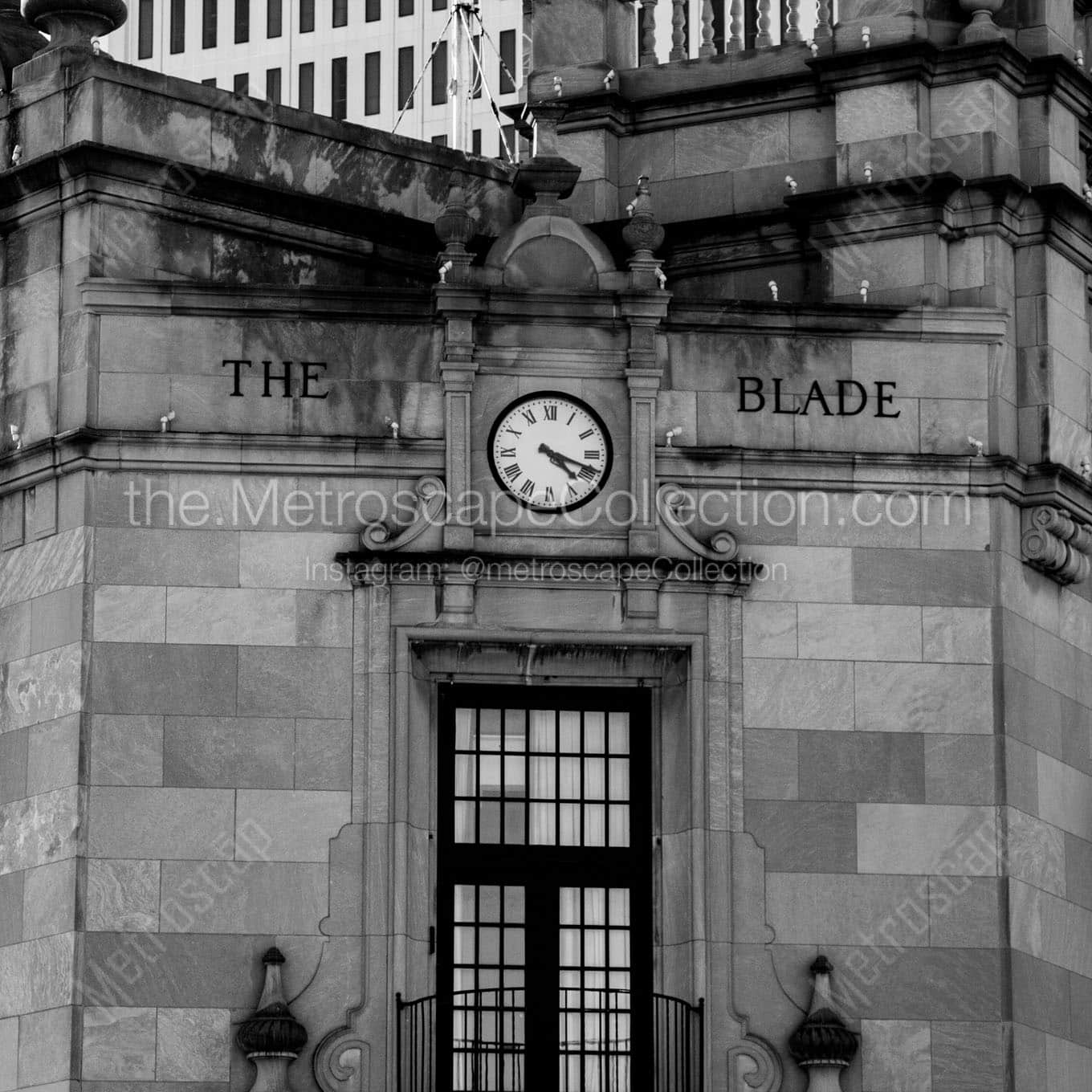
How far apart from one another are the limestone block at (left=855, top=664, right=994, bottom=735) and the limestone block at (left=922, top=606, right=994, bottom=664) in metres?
0.11

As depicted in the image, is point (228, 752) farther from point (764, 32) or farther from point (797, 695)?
point (764, 32)

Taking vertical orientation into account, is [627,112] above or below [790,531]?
above

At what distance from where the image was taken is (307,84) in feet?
346

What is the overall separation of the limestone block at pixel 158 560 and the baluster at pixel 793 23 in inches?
398

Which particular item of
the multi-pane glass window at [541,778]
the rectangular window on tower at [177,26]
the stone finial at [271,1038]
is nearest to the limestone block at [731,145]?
the multi-pane glass window at [541,778]

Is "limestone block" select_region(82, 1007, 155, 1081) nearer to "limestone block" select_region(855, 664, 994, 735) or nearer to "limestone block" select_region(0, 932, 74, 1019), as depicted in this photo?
"limestone block" select_region(0, 932, 74, 1019)

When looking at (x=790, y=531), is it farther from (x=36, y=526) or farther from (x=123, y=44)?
(x=123, y=44)

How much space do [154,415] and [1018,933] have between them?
11.0 meters

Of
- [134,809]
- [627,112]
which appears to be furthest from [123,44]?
[134,809]

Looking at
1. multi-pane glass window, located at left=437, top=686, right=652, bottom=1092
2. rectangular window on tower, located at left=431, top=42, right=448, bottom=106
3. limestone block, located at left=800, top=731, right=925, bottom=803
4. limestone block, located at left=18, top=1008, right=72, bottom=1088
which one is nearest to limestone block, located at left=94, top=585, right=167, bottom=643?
multi-pane glass window, located at left=437, top=686, right=652, bottom=1092

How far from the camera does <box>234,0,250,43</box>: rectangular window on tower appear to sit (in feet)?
348

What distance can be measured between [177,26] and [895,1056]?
256ft

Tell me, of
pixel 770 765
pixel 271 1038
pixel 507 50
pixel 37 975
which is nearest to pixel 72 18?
pixel 37 975

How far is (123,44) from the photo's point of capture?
109 m
